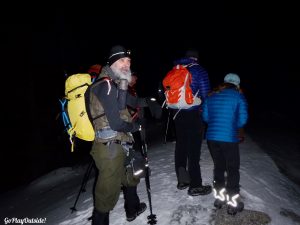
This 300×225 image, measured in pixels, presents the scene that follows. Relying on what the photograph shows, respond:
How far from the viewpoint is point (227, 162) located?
5.14 metres

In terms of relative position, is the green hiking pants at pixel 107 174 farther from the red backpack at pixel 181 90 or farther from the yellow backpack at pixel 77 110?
the red backpack at pixel 181 90

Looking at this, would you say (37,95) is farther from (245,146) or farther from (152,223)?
(152,223)

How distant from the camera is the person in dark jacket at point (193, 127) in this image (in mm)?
5418

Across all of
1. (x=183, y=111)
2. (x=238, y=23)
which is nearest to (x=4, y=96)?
(x=183, y=111)

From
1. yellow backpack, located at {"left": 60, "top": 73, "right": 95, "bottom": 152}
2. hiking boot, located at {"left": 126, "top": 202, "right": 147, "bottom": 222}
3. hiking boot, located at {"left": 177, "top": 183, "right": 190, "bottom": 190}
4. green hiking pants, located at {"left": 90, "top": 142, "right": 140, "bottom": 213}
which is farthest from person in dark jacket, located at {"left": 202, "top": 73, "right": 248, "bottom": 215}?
yellow backpack, located at {"left": 60, "top": 73, "right": 95, "bottom": 152}

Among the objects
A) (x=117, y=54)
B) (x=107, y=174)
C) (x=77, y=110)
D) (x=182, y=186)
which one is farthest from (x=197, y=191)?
(x=117, y=54)

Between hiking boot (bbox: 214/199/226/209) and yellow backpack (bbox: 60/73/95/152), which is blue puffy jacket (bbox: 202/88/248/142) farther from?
yellow backpack (bbox: 60/73/95/152)

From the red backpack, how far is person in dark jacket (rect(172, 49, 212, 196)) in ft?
0.30

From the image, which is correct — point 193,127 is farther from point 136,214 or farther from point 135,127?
point 136,214

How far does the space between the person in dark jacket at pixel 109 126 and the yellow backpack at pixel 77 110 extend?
34 cm

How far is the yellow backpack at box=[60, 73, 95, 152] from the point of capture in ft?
14.5

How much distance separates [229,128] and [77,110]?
2.49 metres

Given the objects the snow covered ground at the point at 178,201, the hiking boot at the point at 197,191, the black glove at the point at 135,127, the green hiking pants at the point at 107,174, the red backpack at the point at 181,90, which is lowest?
the snow covered ground at the point at 178,201

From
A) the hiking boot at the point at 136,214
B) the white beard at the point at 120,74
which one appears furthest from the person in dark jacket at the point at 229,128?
the white beard at the point at 120,74
